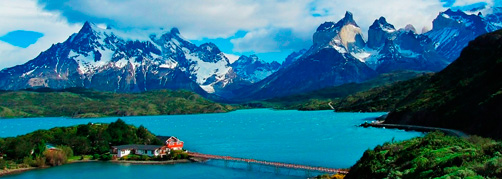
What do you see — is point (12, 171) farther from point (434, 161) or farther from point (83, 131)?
point (434, 161)

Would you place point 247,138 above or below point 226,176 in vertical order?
above

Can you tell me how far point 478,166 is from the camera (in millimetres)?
22359

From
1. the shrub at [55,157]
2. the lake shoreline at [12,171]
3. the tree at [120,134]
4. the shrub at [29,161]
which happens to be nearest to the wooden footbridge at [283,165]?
the tree at [120,134]

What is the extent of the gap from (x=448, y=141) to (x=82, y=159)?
233 feet

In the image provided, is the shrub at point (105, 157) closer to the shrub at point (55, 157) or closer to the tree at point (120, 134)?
the shrub at point (55, 157)

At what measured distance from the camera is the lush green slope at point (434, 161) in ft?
72.6

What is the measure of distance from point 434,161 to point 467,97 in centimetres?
8745

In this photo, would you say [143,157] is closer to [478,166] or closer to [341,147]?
[341,147]

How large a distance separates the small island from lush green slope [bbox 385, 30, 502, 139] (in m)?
57.8

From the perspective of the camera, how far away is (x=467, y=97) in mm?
104938

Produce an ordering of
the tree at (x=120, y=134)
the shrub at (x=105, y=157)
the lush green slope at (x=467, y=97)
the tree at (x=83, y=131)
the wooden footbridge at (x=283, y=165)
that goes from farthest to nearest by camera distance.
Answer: the tree at (x=83, y=131) → the tree at (x=120, y=134) → the shrub at (x=105, y=157) → the lush green slope at (x=467, y=97) → the wooden footbridge at (x=283, y=165)

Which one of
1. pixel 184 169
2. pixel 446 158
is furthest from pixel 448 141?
pixel 184 169

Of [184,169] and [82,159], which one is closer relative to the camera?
[184,169]

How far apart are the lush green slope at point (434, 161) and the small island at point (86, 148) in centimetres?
5565
